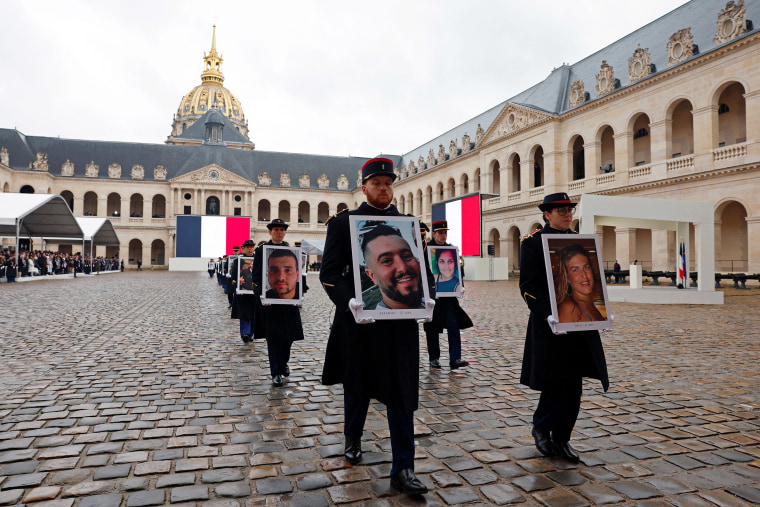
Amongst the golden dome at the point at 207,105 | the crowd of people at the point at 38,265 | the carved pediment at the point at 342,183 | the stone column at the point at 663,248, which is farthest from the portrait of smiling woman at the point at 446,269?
the golden dome at the point at 207,105

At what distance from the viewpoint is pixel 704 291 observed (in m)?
16.3

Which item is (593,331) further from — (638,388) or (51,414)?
(51,414)

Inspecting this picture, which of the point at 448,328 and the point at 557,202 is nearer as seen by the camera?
the point at 557,202

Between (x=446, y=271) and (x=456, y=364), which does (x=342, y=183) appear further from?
Answer: (x=456, y=364)

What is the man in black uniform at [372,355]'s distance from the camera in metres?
3.24

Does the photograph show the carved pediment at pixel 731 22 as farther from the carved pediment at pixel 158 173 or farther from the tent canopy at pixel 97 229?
the carved pediment at pixel 158 173

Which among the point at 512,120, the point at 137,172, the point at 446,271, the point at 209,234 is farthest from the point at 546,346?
the point at 137,172

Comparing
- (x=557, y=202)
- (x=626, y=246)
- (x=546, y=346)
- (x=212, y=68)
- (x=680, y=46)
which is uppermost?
(x=212, y=68)

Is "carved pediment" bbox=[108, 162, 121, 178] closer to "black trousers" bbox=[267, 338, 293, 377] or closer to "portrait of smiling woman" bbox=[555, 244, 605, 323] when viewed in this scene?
"black trousers" bbox=[267, 338, 293, 377]

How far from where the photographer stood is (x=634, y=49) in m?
31.6

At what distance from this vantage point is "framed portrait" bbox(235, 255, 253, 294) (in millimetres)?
9000

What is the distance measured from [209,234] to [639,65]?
118 ft

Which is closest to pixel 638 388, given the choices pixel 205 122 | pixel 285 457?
pixel 285 457

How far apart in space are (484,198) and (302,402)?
38.8 m
